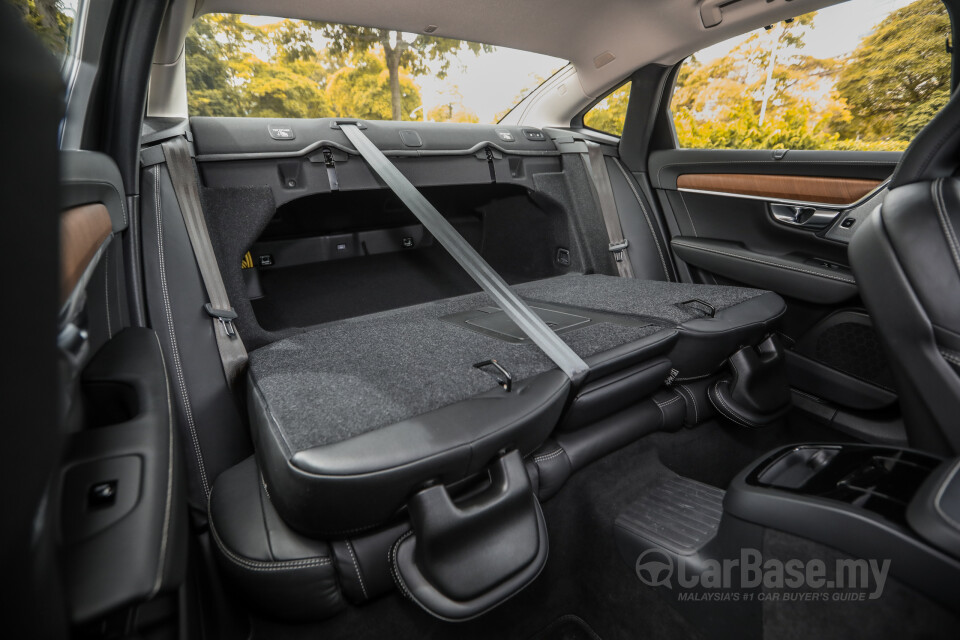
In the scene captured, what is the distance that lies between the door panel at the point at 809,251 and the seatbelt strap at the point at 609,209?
0.30 metres

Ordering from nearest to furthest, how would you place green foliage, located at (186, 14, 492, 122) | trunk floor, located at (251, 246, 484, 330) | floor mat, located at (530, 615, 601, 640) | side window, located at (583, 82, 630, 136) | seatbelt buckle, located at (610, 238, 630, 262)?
floor mat, located at (530, 615, 601, 640)
trunk floor, located at (251, 246, 484, 330)
seatbelt buckle, located at (610, 238, 630, 262)
side window, located at (583, 82, 630, 136)
green foliage, located at (186, 14, 492, 122)

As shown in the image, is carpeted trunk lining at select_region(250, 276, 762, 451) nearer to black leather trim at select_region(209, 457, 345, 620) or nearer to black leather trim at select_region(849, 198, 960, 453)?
black leather trim at select_region(209, 457, 345, 620)

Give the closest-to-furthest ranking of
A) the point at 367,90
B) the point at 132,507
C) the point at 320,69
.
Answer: the point at 132,507 → the point at 320,69 → the point at 367,90

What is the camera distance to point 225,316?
1.16 metres

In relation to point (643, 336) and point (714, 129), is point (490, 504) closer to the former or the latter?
point (643, 336)

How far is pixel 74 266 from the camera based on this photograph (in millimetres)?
503

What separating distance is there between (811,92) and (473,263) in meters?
2.10

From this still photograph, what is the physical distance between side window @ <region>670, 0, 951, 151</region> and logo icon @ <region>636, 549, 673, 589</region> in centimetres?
152

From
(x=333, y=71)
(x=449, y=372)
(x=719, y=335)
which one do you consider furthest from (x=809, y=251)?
(x=333, y=71)

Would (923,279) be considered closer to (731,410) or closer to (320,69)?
(731,410)

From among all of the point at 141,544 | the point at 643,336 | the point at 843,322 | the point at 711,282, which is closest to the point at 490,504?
the point at 141,544

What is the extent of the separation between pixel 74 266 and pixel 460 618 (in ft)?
2.41

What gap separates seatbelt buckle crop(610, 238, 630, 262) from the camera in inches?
78.5

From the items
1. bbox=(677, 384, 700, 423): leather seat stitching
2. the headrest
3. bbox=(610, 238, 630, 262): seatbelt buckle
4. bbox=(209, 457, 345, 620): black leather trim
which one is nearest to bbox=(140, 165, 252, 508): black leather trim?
bbox=(209, 457, 345, 620): black leather trim
